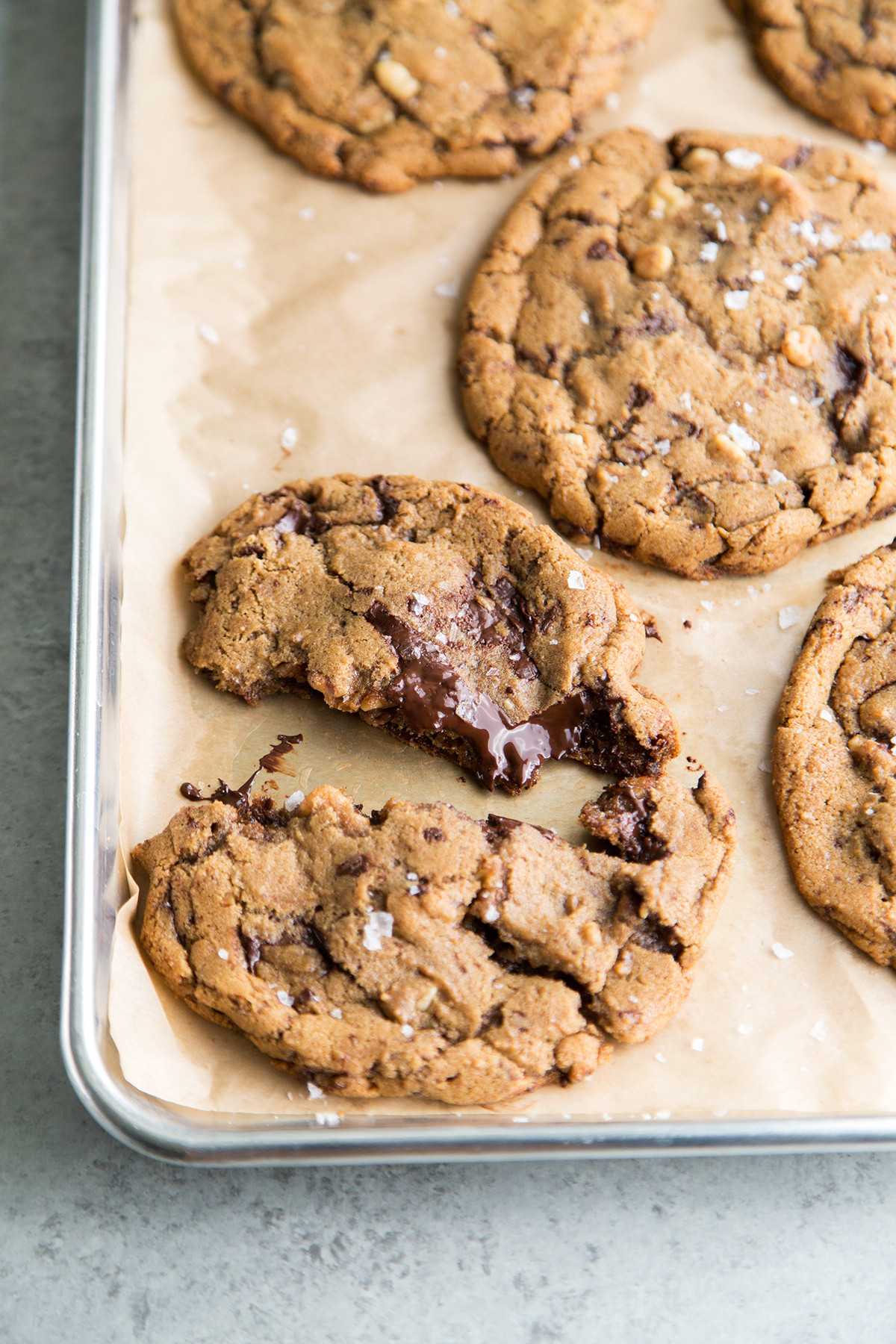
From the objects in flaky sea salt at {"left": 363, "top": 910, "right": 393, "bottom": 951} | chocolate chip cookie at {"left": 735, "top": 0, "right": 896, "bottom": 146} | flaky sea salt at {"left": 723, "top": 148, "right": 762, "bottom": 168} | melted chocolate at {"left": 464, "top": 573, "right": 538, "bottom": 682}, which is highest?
chocolate chip cookie at {"left": 735, "top": 0, "right": 896, "bottom": 146}

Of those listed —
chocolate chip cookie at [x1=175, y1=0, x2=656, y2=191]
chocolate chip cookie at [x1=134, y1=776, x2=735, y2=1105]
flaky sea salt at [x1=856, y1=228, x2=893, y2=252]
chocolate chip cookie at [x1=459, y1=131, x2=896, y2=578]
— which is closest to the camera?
chocolate chip cookie at [x1=134, y1=776, x2=735, y2=1105]

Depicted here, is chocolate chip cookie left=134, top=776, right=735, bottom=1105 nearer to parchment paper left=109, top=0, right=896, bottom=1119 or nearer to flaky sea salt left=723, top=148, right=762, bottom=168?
parchment paper left=109, top=0, right=896, bottom=1119

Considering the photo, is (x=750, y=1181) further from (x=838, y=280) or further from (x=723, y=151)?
(x=723, y=151)

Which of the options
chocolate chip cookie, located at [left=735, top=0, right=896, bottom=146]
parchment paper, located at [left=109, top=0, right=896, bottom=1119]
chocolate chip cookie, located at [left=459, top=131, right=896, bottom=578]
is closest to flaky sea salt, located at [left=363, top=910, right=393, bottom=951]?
parchment paper, located at [left=109, top=0, right=896, bottom=1119]

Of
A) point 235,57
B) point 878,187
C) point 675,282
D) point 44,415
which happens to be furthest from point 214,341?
point 878,187

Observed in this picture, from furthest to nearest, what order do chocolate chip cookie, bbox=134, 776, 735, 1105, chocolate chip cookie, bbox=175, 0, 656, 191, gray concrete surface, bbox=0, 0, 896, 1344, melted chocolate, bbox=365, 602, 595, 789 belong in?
chocolate chip cookie, bbox=175, 0, 656, 191 < melted chocolate, bbox=365, 602, 595, 789 < gray concrete surface, bbox=0, 0, 896, 1344 < chocolate chip cookie, bbox=134, 776, 735, 1105

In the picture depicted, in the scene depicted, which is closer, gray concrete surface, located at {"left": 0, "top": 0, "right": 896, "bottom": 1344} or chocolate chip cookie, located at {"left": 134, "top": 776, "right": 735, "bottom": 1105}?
chocolate chip cookie, located at {"left": 134, "top": 776, "right": 735, "bottom": 1105}
